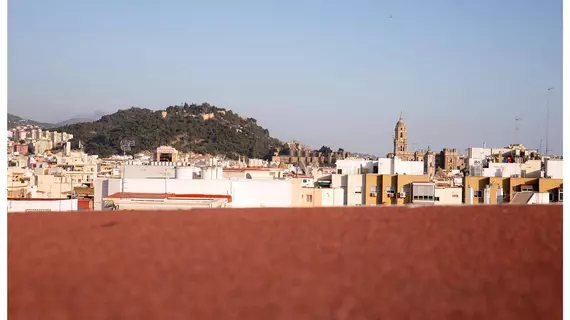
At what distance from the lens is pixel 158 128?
1266 inches

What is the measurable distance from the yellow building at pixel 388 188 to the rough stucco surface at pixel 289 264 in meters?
8.03

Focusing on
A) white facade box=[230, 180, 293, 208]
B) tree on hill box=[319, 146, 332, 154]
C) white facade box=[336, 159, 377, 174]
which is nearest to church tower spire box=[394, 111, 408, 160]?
tree on hill box=[319, 146, 332, 154]

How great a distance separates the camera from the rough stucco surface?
166 cm

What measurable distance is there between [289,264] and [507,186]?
333 inches

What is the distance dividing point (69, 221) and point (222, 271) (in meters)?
0.48

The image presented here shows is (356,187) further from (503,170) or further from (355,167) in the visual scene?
(503,170)

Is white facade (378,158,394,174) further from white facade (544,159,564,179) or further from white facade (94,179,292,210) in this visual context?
white facade (94,179,292,210)

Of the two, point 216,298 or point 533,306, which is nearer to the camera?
point 216,298

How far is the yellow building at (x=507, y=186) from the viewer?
8.98 metres

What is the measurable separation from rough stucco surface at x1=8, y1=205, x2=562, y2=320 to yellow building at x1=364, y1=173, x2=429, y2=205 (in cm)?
803

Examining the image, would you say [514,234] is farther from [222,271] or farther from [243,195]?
[243,195]

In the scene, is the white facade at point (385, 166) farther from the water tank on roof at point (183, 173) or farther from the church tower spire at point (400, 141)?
the church tower spire at point (400, 141)

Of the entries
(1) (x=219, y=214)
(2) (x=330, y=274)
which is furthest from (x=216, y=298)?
(2) (x=330, y=274)

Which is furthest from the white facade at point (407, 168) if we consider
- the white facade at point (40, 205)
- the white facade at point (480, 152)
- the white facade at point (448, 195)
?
the white facade at point (40, 205)
